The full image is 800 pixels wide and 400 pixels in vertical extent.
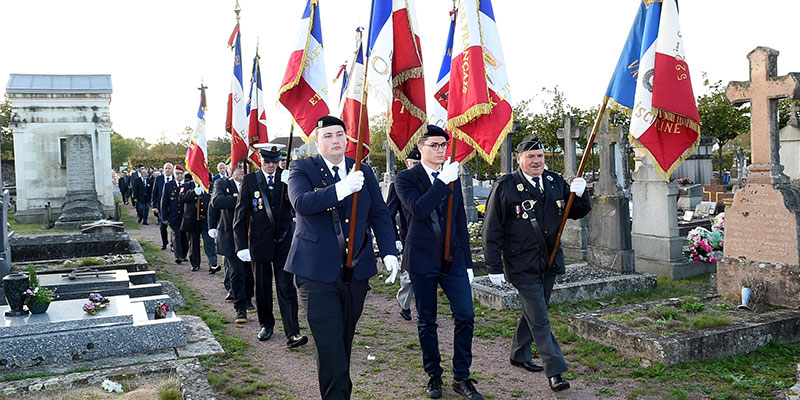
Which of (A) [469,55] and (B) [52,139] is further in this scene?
(B) [52,139]

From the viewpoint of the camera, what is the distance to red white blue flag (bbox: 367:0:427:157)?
461 cm

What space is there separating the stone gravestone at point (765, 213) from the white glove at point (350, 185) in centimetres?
485

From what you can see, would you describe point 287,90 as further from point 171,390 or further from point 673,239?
point 673,239

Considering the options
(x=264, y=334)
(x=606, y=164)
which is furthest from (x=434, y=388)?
(x=606, y=164)

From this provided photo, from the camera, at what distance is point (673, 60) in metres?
5.05

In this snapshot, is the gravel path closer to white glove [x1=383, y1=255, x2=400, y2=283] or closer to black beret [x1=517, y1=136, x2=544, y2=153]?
white glove [x1=383, y1=255, x2=400, y2=283]

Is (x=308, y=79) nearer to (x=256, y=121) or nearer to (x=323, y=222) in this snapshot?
Result: (x=256, y=121)

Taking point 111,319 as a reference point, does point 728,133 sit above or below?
above

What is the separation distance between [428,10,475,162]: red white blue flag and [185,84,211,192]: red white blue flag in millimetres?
5300

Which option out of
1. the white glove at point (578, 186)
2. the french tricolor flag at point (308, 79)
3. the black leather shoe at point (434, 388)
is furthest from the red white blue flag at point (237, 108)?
the white glove at point (578, 186)

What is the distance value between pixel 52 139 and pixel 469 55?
19.6m

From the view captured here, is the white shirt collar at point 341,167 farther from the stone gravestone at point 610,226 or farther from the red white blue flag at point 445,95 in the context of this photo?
the stone gravestone at point 610,226

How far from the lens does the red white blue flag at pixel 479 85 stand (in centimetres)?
496

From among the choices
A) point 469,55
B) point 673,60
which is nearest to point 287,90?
point 469,55
